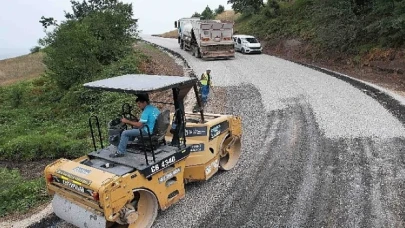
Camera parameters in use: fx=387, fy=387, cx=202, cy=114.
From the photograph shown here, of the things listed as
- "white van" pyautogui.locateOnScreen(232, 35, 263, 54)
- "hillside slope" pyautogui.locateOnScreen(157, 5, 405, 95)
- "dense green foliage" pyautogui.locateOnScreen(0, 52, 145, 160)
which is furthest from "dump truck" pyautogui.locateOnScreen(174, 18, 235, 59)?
"dense green foliage" pyautogui.locateOnScreen(0, 52, 145, 160)

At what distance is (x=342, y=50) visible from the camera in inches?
928

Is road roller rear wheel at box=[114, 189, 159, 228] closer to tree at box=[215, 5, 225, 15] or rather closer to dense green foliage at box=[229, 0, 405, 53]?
dense green foliage at box=[229, 0, 405, 53]

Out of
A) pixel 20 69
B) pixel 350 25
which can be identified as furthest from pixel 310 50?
pixel 20 69

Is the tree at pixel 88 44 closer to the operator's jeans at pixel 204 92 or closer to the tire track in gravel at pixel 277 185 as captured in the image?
the operator's jeans at pixel 204 92

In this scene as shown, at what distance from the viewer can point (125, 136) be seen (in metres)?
7.21

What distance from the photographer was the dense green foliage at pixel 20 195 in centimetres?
854

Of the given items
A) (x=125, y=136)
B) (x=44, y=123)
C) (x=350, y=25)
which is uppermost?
(x=350, y=25)

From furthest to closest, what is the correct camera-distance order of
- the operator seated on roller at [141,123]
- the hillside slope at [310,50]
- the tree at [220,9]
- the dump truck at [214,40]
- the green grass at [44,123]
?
the tree at [220,9]
the dump truck at [214,40]
the hillside slope at [310,50]
the green grass at [44,123]
the operator seated on roller at [141,123]

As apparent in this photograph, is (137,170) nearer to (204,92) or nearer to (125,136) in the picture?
(125,136)

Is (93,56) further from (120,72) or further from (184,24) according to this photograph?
(184,24)

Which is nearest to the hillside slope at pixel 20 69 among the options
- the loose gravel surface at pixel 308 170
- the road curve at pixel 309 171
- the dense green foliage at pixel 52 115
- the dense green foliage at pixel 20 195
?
the dense green foliage at pixel 52 115

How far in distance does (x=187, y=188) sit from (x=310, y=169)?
9.80 feet

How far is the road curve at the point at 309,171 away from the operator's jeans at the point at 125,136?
1503 mm

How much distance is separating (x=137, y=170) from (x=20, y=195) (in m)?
4.05
